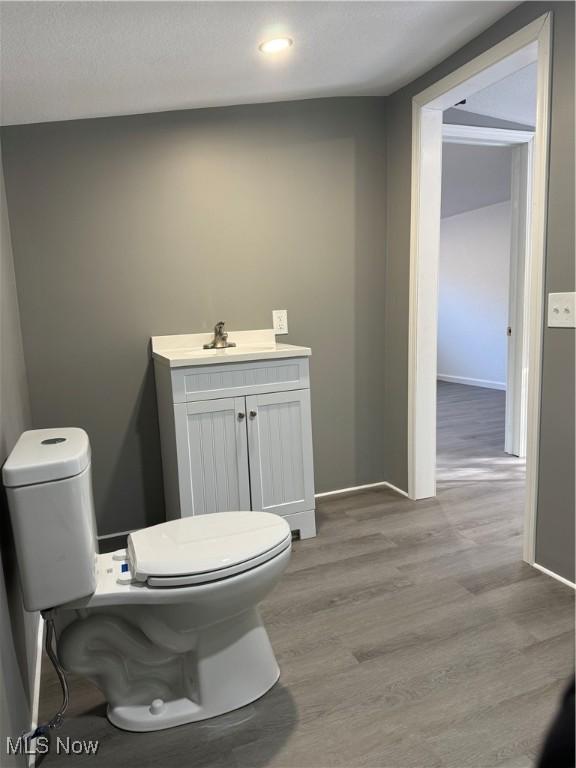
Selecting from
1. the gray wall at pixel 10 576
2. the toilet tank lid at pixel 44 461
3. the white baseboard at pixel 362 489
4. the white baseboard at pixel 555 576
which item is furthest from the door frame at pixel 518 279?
the toilet tank lid at pixel 44 461

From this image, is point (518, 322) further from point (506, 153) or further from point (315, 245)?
point (506, 153)

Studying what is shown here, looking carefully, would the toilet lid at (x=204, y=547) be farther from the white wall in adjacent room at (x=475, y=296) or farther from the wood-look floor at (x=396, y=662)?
the white wall in adjacent room at (x=475, y=296)

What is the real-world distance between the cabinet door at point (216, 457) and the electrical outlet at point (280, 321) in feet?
2.01

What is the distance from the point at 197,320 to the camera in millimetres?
2832

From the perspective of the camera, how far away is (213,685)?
1585 millimetres

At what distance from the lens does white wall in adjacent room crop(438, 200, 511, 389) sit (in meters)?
6.34

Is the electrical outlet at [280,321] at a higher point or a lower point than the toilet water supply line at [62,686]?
higher

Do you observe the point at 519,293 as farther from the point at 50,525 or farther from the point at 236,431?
the point at 50,525

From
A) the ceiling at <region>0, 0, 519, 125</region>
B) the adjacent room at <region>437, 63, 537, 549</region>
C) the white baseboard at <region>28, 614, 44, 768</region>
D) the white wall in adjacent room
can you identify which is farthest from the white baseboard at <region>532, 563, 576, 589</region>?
the white wall in adjacent room

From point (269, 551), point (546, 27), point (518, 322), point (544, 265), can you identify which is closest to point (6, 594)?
point (269, 551)

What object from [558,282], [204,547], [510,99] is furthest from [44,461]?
[510,99]

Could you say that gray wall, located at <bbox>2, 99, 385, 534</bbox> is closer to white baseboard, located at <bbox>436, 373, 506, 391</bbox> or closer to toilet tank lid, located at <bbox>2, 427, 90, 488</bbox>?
toilet tank lid, located at <bbox>2, 427, 90, 488</bbox>

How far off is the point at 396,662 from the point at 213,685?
58cm

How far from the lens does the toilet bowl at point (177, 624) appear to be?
1.46 meters
